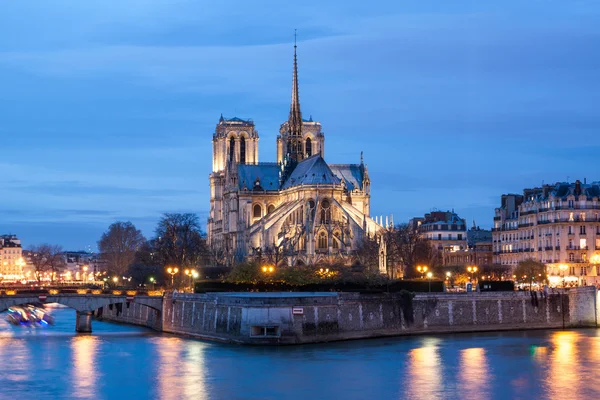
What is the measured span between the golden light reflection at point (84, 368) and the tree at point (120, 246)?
228 feet

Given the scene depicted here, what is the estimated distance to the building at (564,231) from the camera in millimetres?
90938

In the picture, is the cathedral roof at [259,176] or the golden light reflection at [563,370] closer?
the golden light reflection at [563,370]

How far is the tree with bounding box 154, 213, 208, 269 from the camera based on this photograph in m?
98.5

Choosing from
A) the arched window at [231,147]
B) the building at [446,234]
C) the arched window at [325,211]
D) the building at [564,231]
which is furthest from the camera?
the arched window at [231,147]

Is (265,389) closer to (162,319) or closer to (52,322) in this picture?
(162,319)

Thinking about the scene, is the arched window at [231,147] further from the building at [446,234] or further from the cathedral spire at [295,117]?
the building at [446,234]

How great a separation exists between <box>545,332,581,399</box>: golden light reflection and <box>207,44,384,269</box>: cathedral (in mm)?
40889

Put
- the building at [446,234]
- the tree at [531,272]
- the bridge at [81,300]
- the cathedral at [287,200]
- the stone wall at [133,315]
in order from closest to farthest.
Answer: the bridge at [81,300], the stone wall at [133,315], the tree at [531,272], the cathedral at [287,200], the building at [446,234]

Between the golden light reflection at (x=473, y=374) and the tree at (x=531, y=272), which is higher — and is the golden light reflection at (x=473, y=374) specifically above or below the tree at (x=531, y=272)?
below

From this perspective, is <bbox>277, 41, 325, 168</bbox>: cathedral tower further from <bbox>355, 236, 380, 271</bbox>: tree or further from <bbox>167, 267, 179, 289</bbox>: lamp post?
<bbox>167, 267, 179, 289</bbox>: lamp post

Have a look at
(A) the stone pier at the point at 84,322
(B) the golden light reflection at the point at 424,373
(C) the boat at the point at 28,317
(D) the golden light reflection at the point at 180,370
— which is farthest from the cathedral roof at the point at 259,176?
(B) the golden light reflection at the point at 424,373

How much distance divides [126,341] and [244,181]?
6327cm

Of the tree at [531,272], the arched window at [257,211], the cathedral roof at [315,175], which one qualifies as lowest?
the tree at [531,272]

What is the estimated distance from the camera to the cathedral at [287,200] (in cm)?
11075
